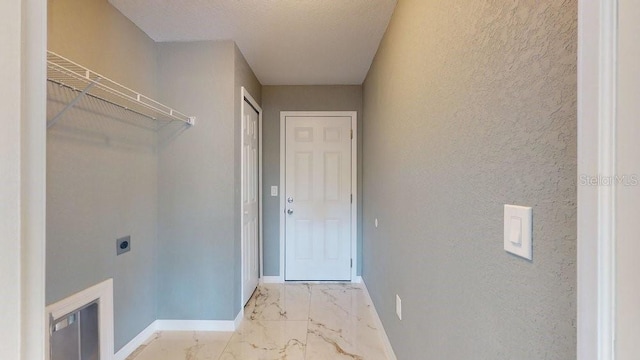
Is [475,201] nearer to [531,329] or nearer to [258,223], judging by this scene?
[531,329]

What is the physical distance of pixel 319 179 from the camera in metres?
3.47

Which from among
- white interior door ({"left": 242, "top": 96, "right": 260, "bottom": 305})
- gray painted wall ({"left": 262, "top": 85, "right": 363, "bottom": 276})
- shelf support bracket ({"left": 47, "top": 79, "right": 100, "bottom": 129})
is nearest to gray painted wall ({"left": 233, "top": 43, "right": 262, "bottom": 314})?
white interior door ({"left": 242, "top": 96, "right": 260, "bottom": 305})

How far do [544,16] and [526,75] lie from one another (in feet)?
0.38

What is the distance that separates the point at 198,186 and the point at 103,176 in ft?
2.22

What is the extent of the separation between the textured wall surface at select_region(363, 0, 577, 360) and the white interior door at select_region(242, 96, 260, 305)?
59.9 inches

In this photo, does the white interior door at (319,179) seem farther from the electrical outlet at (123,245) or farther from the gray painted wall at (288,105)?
the electrical outlet at (123,245)

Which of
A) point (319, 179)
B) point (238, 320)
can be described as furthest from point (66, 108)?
point (319, 179)

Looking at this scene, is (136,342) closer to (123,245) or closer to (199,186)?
(123,245)

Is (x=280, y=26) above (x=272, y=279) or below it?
above

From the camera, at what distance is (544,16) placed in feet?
2.01

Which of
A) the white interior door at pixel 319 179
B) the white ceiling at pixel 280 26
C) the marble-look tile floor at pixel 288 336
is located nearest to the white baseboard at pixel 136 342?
the marble-look tile floor at pixel 288 336

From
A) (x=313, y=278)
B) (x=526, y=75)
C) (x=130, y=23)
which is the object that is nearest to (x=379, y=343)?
(x=313, y=278)

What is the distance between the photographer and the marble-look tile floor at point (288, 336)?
82.0 inches

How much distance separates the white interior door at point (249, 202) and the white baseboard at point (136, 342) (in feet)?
2.39
